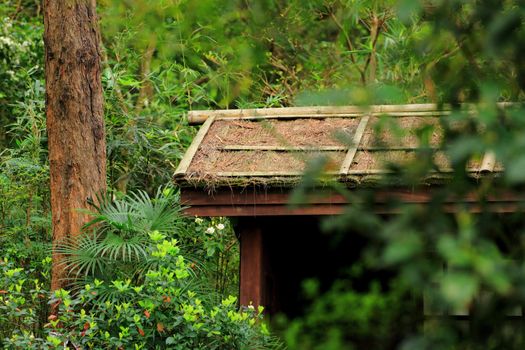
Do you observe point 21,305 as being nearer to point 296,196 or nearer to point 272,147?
point 272,147

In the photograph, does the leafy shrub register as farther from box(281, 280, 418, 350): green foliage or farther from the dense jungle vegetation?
box(281, 280, 418, 350): green foliage

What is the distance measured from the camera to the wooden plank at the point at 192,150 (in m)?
6.18

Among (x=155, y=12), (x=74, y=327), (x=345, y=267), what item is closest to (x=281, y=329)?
(x=345, y=267)

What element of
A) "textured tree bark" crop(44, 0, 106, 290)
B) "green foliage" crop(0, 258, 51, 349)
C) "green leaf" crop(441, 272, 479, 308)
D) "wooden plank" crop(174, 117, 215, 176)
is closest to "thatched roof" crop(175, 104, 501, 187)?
"wooden plank" crop(174, 117, 215, 176)

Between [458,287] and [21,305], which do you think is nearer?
[458,287]

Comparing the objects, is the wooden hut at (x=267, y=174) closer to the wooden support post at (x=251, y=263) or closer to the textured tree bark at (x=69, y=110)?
the wooden support post at (x=251, y=263)

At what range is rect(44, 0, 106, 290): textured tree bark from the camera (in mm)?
6617

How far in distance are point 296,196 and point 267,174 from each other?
14.6 ft

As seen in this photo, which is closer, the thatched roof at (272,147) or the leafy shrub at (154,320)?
the leafy shrub at (154,320)

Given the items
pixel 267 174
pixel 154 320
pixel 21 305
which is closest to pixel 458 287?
pixel 154 320

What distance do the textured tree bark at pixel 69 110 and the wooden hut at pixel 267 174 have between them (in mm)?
837

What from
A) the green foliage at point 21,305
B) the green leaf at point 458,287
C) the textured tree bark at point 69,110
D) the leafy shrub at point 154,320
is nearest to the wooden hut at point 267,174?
the leafy shrub at point 154,320

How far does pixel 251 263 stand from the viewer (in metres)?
6.57

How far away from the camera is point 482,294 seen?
1.80 meters
